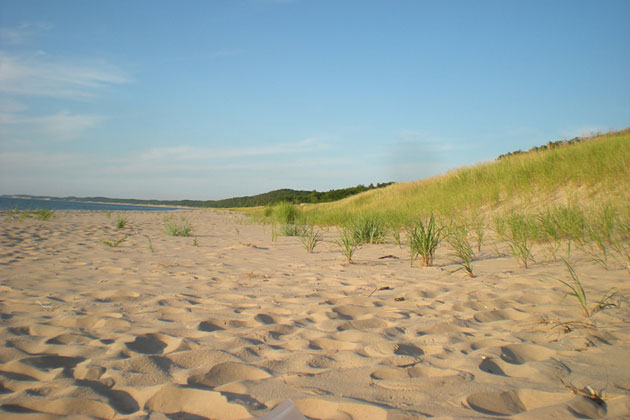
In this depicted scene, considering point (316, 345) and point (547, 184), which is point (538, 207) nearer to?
point (547, 184)

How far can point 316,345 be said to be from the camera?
1851 mm

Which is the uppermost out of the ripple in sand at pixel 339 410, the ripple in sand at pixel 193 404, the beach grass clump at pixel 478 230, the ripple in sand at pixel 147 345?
the beach grass clump at pixel 478 230

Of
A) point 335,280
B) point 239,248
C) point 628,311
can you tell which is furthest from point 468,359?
point 239,248

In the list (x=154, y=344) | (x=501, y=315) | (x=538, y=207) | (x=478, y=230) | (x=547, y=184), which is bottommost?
(x=154, y=344)

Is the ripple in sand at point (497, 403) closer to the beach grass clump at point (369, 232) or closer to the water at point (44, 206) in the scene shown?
the beach grass clump at point (369, 232)

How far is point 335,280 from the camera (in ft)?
11.2

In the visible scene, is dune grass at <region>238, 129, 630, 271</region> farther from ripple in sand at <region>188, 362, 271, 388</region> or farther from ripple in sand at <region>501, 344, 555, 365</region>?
ripple in sand at <region>188, 362, 271, 388</region>

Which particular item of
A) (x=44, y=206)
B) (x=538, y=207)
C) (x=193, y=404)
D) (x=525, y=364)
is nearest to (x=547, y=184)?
(x=538, y=207)

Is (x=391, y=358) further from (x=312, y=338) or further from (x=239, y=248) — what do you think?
(x=239, y=248)

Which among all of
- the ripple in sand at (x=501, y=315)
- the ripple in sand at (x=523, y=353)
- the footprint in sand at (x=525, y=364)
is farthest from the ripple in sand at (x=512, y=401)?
the ripple in sand at (x=501, y=315)

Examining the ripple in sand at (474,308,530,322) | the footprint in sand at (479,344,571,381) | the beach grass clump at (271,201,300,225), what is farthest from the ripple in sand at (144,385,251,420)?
the beach grass clump at (271,201,300,225)

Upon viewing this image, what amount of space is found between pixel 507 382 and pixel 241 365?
1098mm

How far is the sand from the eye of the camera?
127 cm

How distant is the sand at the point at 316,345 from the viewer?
127cm
